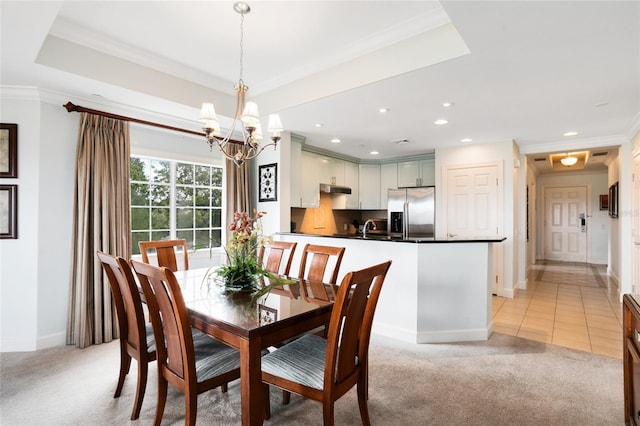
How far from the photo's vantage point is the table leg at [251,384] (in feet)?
4.86

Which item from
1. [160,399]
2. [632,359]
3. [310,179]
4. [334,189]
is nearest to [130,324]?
[160,399]

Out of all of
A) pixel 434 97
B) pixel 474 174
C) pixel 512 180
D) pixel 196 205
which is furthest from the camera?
pixel 474 174

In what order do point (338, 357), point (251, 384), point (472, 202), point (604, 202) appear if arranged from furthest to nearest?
point (604, 202) → point (472, 202) → point (338, 357) → point (251, 384)

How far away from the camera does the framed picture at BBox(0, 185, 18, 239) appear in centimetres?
286

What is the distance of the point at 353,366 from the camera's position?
5.71 feet

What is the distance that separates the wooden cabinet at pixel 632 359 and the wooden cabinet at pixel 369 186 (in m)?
4.72

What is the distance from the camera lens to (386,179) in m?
6.30

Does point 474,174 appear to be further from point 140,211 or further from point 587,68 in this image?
point 140,211

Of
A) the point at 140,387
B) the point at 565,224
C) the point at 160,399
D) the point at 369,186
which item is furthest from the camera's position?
the point at 565,224

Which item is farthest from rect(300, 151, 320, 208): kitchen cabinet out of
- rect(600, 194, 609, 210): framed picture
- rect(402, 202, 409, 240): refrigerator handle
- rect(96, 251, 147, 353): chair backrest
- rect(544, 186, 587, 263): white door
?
rect(600, 194, 609, 210): framed picture

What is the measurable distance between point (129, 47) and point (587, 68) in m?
3.74

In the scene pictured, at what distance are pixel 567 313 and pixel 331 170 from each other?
3.92 meters

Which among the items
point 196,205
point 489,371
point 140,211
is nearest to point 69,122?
point 140,211

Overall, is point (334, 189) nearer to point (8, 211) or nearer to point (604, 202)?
point (8, 211)
